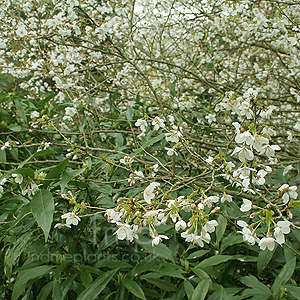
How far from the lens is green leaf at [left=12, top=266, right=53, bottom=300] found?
1.40 m

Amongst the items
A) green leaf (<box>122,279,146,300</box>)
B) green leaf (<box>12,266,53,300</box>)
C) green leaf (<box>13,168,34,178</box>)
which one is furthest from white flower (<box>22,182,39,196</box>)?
green leaf (<box>122,279,146,300</box>)

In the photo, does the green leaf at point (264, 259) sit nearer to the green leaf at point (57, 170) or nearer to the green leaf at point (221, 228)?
the green leaf at point (221, 228)

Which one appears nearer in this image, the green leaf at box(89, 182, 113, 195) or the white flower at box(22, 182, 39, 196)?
the white flower at box(22, 182, 39, 196)

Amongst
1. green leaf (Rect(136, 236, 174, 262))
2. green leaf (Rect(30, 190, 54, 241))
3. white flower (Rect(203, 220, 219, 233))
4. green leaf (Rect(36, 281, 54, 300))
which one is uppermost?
white flower (Rect(203, 220, 219, 233))

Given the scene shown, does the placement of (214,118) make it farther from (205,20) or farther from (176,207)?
(205,20)

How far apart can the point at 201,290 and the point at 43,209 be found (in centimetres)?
80

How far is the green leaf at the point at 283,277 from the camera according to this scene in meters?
1.43

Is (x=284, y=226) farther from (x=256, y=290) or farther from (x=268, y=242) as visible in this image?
(x=256, y=290)

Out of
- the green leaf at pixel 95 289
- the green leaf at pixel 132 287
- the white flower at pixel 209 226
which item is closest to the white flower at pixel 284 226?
the white flower at pixel 209 226

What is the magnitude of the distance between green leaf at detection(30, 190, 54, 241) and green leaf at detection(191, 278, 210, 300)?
72 centimetres

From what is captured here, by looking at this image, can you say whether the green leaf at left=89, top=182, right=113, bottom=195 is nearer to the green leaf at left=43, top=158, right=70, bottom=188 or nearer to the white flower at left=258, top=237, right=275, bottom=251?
the green leaf at left=43, top=158, right=70, bottom=188

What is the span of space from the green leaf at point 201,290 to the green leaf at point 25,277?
0.74m

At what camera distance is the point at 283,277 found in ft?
4.83

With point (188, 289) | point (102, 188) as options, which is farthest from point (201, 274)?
point (102, 188)
